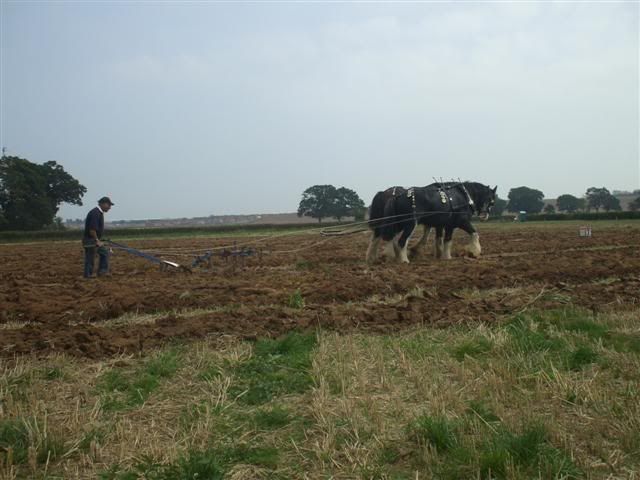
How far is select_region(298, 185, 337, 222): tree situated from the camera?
94.8 metres

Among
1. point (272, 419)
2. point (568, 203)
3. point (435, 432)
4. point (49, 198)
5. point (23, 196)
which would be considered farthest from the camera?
point (568, 203)

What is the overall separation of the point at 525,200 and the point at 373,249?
109 metres

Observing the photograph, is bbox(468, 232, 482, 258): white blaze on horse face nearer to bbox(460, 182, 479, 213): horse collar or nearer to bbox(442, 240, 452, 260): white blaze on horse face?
bbox(442, 240, 452, 260): white blaze on horse face

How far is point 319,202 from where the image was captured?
95.1 metres

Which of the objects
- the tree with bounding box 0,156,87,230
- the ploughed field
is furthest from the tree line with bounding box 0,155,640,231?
the ploughed field

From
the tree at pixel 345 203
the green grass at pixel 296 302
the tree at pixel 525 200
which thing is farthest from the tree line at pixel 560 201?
the green grass at pixel 296 302

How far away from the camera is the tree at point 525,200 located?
112 metres

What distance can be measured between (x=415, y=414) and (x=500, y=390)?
0.75m

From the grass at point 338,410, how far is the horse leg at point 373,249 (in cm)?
732

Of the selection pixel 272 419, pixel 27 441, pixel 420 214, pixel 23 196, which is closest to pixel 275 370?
pixel 272 419

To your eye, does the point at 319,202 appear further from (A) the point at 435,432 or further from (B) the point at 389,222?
(A) the point at 435,432

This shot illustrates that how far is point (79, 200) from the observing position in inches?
2864

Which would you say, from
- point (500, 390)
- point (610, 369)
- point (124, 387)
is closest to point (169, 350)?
point (124, 387)

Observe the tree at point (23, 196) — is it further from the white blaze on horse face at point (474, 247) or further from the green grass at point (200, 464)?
the green grass at point (200, 464)
